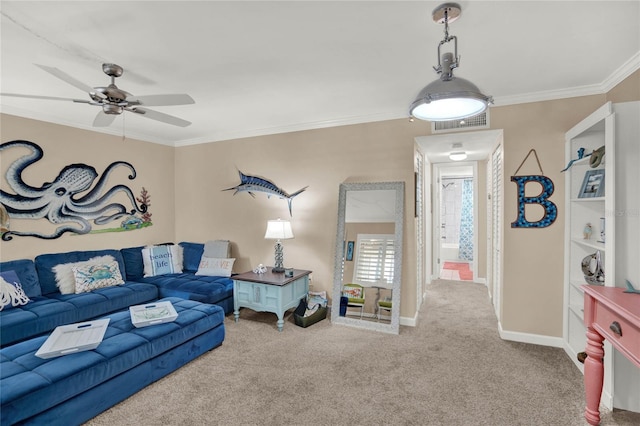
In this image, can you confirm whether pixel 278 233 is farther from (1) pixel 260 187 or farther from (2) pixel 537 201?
(2) pixel 537 201

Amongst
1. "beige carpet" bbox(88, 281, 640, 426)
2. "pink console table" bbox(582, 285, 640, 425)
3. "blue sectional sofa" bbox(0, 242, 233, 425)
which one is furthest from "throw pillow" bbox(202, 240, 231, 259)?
"pink console table" bbox(582, 285, 640, 425)

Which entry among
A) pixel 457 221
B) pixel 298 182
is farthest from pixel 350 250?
pixel 457 221

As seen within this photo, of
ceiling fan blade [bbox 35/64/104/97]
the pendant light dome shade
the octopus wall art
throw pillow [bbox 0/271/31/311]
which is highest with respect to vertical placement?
→ ceiling fan blade [bbox 35/64/104/97]

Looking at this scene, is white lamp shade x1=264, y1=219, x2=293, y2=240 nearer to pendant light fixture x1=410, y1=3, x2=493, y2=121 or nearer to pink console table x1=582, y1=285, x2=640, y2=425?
pendant light fixture x1=410, y1=3, x2=493, y2=121

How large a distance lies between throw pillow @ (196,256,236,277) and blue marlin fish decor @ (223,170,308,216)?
3.26 feet

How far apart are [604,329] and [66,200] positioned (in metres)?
5.16

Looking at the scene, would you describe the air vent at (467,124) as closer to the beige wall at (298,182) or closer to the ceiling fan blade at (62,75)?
the beige wall at (298,182)

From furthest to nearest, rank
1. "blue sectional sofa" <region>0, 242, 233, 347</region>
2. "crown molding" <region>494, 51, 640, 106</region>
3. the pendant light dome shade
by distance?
"blue sectional sofa" <region>0, 242, 233, 347</region>
"crown molding" <region>494, 51, 640, 106</region>
the pendant light dome shade

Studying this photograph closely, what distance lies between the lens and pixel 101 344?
2264mm

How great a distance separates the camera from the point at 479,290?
5.14 m

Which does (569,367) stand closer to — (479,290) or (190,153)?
(479,290)

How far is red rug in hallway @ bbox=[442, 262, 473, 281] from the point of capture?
20.4 feet

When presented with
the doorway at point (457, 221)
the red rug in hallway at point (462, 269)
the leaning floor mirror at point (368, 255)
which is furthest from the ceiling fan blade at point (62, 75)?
the doorway at point (457, 221)

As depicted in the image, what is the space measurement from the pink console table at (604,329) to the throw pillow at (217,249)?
387 cm
